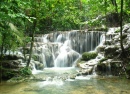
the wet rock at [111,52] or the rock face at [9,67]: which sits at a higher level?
the wet rock at [111,52]

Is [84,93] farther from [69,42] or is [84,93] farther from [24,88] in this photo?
[69,42]

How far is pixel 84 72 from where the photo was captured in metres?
13.1

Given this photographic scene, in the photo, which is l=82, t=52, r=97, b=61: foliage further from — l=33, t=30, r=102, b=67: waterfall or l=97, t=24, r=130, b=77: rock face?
l=97, t=24, r=130, b=77: rock face

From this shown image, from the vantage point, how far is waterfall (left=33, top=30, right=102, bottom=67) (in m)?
19.4

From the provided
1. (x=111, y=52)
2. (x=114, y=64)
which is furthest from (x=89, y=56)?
(x=114, y=64)

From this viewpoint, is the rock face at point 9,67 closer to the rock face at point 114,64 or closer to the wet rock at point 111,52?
the rock face at point 114,64

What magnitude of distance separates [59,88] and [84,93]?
149cm

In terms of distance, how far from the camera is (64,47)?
22031 mm

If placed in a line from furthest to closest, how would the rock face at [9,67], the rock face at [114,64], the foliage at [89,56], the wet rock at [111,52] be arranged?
the foliage at [89,56] < the wet rock at [111,52] < the rock face at [114,64] < the rock face at [9,67]

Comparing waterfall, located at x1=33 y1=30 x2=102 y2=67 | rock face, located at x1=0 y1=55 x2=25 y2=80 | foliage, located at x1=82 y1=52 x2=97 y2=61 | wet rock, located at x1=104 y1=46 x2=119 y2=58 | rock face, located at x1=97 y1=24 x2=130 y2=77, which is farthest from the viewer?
waterfall, located at x1=33 y1=30 x2=102 y2=67

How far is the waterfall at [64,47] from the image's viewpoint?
1941 cm

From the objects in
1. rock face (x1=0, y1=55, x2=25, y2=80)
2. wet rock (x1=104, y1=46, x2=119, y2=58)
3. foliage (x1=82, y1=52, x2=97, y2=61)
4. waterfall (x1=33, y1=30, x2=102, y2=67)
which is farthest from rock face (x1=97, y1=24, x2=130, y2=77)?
waterfall (x1=33, y1=30, x2=102, y2=67)

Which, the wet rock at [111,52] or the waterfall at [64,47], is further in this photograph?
the waterfall at [64,47]

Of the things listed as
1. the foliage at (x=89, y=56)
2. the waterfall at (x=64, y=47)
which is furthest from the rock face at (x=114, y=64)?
the waterfall at (x=64, y=47)
